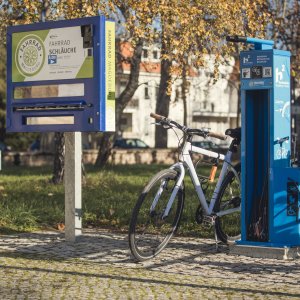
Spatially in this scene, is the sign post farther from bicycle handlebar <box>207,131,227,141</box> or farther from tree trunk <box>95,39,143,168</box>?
tree trunk <box>95,39,143,168</box>

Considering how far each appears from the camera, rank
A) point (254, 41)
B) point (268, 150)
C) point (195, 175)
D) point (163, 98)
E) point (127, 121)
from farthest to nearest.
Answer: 1. point (127, 121)
2. point (163, 98)
3. point (195, 175)
4. point (254, 41)
5. point (268, 150)

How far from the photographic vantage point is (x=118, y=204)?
1370cm

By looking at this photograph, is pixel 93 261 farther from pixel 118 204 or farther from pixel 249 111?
pixel 118 204

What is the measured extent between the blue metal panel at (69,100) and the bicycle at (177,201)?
2.14ft

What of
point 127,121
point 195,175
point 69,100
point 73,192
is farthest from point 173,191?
point 127,121

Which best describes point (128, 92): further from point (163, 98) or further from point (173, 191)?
point (173, 191)

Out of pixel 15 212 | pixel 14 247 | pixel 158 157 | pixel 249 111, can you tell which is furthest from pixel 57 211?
pixel 158 157

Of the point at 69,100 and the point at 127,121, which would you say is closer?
the point at 69,100

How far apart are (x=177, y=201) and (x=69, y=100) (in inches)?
66.6

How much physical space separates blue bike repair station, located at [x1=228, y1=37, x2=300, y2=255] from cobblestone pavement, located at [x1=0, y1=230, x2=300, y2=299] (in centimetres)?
34

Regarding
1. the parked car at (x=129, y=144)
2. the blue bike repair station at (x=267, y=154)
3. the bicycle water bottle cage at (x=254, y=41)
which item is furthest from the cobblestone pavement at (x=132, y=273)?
the parked car at (x=129, y=144)

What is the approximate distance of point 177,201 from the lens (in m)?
8.97

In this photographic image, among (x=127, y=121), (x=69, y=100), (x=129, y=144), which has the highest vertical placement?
(x=127, y=121)

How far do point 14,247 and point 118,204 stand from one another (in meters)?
4.19
